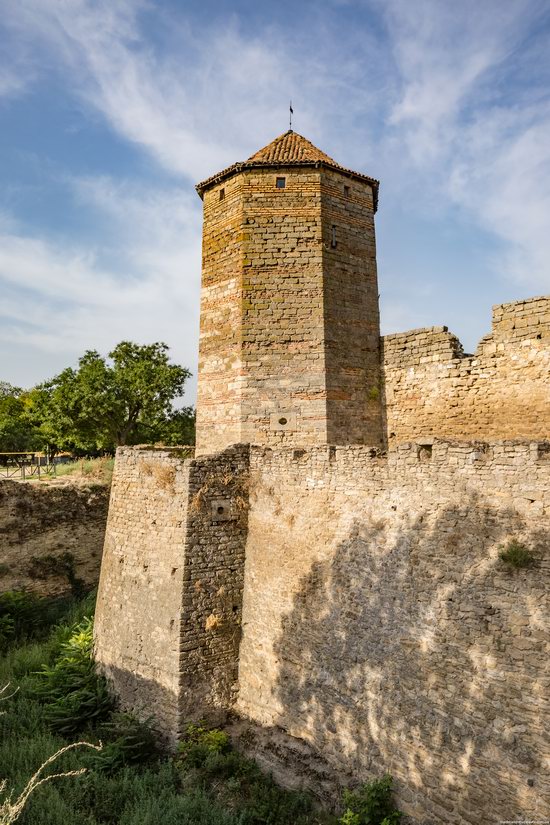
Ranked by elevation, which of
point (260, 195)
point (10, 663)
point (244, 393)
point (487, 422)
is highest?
point (260, 195)

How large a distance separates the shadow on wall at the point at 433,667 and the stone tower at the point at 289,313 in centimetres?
322

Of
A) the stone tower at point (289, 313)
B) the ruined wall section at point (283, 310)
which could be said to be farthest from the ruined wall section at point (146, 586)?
the ruined wall section at point (283, 310)

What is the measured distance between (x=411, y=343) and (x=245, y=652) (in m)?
6.60

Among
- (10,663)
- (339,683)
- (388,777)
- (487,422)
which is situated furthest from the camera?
(10,663)

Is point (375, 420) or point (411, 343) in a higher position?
point (411, 343)

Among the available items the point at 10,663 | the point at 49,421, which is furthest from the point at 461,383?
the point at 49,421

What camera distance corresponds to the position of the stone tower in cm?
1051

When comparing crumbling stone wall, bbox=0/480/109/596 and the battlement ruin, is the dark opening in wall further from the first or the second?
crumbling stone wall, bbox=0/480/109/596

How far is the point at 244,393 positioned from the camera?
10.5 m

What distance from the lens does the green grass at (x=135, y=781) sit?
7.22m

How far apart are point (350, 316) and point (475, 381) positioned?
2.82m

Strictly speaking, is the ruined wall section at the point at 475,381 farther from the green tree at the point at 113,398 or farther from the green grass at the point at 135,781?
the green tree at the point at 113,398

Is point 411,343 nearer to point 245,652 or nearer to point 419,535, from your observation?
point 419,535

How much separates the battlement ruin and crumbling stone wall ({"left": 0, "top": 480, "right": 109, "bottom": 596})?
14.5 feet
